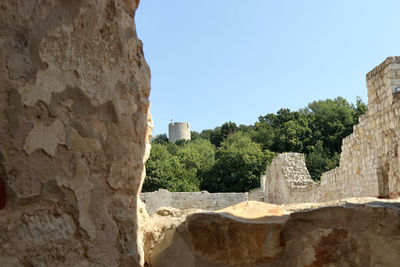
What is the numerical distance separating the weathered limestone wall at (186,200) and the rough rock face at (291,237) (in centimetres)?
1387

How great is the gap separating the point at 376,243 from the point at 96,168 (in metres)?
1.19

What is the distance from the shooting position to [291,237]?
186cm

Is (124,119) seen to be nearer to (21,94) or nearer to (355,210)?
(21,94)

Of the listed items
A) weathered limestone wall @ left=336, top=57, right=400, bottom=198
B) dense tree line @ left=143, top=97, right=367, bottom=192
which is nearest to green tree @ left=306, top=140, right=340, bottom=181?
dense tree line @ left=143, top=97, right=367, bottom=192

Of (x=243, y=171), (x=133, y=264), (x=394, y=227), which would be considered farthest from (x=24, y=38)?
(x=243, y=171)

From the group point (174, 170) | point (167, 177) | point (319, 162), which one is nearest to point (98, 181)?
point (167, 177)

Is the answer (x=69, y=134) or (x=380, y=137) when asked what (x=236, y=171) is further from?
(x=69, y=134)

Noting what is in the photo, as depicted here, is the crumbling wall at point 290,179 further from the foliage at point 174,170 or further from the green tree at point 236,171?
the green tree at point 236,171

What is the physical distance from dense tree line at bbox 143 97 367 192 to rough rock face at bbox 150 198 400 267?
2485 centimetres

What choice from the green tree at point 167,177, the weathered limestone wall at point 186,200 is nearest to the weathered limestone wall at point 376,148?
the weathered limestone wall at point 186,200

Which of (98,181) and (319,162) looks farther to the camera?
(319,162)

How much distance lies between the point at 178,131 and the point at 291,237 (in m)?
53.7

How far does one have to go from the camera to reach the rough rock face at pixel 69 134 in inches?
49.1

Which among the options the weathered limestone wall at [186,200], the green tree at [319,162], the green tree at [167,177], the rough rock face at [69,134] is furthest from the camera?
the green tree at [319,162]
